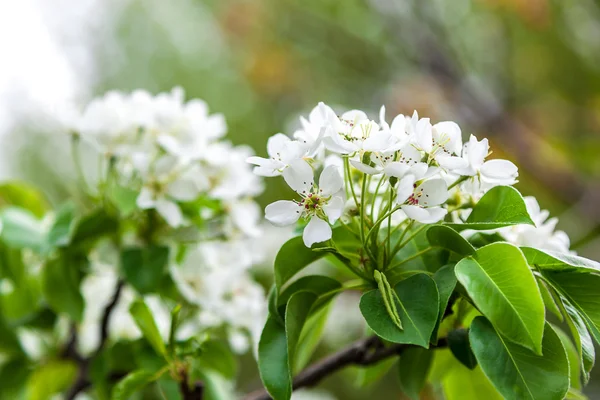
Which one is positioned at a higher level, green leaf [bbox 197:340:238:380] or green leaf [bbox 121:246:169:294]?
green leaf [bbox 121:246:169:294]

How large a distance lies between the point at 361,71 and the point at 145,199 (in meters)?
2.54

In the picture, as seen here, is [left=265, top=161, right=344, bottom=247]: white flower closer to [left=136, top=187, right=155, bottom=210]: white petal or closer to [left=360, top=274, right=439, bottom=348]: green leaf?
[left=360, top=274, right=439, bottom=348]: green leaf

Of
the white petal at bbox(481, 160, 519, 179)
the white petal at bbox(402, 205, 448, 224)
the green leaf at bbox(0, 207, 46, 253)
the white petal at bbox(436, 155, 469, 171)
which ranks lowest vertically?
the white petal at bbox(402, 205, 448, 224)

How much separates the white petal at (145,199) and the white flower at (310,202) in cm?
22

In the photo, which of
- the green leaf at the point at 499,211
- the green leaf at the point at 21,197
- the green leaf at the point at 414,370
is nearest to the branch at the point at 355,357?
the green leaf at the point at 414,370

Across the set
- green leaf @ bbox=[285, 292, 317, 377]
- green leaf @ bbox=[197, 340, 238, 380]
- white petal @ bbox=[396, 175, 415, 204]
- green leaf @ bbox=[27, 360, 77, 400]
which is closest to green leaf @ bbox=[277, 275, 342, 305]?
green leaf @ bbox=[285, 292, 317, 377]

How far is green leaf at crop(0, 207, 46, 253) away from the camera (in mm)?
674

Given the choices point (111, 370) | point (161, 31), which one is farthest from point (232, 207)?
point (161, 31)

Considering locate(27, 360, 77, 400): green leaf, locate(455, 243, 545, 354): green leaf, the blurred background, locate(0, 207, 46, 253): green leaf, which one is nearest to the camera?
locate(455, 243, 545, 354): green leaf

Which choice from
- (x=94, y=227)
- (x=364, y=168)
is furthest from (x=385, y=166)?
(x=94, y=227)

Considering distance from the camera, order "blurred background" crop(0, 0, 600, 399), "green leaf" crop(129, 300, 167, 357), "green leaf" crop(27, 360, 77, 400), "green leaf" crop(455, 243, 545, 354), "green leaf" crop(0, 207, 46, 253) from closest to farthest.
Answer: "green leaf" crop(455, 243, 545, 354), "green leaf" crop(129, 300, 167, 357), "green leaf" crop(0, 207, 46, 253), "green leaf" crop(27, 360, 77, 400), "blurred background" crop(0, 0, 600, 399)

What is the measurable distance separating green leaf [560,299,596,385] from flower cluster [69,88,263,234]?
1.17 ft

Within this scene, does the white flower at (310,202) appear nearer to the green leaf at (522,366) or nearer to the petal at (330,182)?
the petal at (330,182)

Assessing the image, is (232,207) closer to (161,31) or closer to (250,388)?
(250,388)
